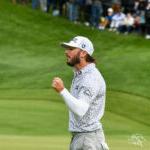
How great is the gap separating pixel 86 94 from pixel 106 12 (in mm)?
26495

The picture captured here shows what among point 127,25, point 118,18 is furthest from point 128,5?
point 127,25

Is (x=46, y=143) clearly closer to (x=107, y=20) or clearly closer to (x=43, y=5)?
(x=107, y=20)

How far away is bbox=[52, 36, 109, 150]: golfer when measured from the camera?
26.1ft

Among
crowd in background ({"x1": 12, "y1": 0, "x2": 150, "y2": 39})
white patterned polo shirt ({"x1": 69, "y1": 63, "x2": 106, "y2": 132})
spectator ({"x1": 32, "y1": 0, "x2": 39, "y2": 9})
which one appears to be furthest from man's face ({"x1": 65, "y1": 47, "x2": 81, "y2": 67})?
spectator ({"x1": 32, "y1": 0, "x2": 39, "y2": 9})

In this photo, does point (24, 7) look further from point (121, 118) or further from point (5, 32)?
point (121, 118)

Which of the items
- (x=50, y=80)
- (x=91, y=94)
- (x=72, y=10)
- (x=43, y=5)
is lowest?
(x=50, y=80)

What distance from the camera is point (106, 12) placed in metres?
34.2

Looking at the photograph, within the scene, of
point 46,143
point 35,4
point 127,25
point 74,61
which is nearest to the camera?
point 74,61

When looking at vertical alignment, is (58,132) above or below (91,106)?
below

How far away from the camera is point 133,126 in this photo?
18.8 metres

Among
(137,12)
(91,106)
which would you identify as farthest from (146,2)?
(91,106)

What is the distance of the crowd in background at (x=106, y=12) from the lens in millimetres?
→ 31922

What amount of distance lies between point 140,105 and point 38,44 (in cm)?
1131

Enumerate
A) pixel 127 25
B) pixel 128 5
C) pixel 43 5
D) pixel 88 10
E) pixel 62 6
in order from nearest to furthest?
pixel 127 25, pixel 128 5, pixel 88 10, pixel 62 6, pixel 43 5
